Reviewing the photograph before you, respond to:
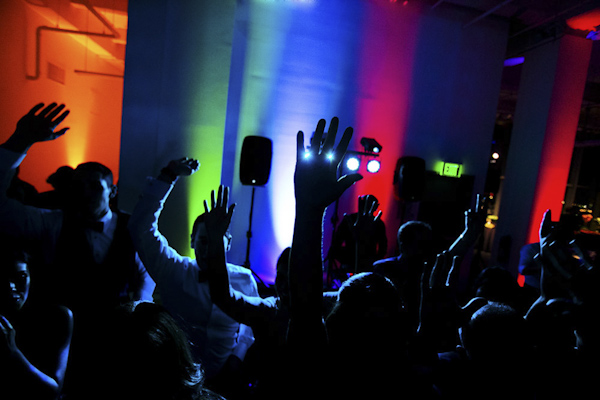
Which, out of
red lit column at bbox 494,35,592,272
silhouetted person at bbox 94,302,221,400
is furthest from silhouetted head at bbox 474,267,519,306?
red lit column at bbox 494,35,592,272

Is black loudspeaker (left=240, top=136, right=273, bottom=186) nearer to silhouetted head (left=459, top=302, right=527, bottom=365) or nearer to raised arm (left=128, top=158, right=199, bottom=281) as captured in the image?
raised arm (left=128, top=158, right=199, bottom=281)

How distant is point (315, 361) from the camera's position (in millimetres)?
734

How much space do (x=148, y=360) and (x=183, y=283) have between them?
1.09 m

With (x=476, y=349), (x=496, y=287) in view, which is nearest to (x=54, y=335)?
(x=476, y=349)

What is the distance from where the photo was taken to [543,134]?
462 cm

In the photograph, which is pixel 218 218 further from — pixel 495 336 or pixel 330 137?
pixel 495 336

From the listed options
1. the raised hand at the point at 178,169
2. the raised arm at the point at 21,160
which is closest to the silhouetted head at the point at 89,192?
the raised arm at the point at 21,160

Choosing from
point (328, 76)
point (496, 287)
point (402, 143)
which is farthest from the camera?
point (402, 143)

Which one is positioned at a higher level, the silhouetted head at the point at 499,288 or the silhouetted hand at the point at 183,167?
the silhouetted hand at the point at 183,167

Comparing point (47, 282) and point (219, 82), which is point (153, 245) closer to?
point (47, 282)

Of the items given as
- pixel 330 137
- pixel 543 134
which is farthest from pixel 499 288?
pixel 543 134

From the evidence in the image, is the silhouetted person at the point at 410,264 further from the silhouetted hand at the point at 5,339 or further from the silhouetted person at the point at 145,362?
the silhouetted hand at the point at 5,339

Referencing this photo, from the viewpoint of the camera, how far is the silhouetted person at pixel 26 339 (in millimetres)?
955

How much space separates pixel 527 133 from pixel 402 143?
2.05 metres
